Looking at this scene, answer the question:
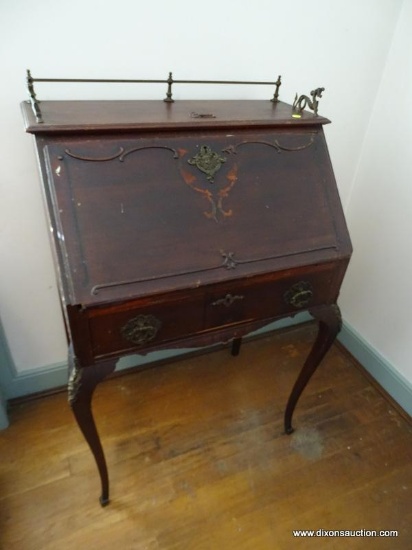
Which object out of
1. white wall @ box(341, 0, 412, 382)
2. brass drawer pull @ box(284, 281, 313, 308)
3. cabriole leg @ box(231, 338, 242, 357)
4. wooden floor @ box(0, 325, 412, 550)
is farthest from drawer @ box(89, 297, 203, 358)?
white wall @ box(341, 0, 412, 382)

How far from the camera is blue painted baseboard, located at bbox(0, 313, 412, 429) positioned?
155 cm

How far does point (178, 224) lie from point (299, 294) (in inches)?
16.4

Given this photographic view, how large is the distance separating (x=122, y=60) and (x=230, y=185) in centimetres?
56

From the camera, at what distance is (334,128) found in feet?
5.25

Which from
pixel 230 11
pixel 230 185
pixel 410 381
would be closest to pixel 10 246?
pixel 230 185

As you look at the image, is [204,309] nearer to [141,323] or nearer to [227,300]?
[227,300]

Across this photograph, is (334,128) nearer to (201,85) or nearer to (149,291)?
(201,85)

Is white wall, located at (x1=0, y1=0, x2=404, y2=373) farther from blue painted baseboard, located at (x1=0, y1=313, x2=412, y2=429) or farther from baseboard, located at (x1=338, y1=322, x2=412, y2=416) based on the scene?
baseboard, located at (x1=338, y1=322, x2=412, y2=416)

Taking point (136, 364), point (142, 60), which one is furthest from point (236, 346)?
point (142, 60)

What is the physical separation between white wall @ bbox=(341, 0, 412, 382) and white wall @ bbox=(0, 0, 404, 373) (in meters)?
0.04

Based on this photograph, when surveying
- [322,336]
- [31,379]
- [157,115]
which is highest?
[157,115]

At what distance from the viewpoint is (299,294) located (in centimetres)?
107

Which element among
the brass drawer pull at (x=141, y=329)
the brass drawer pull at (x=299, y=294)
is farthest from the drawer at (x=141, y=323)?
the brass drawer pull at (x=299, y=294)

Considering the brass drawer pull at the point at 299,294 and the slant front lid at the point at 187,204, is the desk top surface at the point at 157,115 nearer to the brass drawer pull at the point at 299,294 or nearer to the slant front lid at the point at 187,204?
the slant front lid at the point at 187,204
